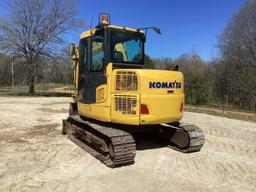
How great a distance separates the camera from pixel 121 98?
6.39 m

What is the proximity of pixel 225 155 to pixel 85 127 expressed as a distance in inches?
137

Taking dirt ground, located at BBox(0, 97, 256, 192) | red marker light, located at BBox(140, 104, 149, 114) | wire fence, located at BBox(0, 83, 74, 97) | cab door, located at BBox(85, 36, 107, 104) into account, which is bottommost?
dirt ground, located at BBox(0, 97, 256, 192)

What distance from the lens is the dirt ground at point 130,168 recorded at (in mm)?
5059

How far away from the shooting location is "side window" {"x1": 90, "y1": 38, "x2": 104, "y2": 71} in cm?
686

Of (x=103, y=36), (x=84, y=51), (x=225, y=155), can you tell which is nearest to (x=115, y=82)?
(x=103, y=36)

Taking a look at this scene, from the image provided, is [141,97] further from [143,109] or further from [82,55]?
[82,55]

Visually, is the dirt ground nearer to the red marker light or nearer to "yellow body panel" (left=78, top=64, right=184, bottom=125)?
"yellow body panel" (left=78, top=64, right=184, bottom=125)

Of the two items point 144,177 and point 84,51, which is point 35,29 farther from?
point 144,177

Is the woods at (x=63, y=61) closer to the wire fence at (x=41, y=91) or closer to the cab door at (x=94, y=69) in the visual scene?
the wire fence at (x=41, y=91)

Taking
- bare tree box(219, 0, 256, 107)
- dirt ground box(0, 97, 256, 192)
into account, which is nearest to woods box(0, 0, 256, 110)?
bare tree box(219, 0, 256, 107)

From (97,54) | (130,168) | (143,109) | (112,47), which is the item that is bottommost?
(130,168)

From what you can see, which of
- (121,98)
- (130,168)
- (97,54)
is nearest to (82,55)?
(97,54)

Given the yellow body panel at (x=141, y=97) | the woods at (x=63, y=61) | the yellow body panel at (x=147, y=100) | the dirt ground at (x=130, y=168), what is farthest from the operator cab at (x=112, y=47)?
the woods at (x=63, y=61)

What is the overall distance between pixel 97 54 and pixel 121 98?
135cm
